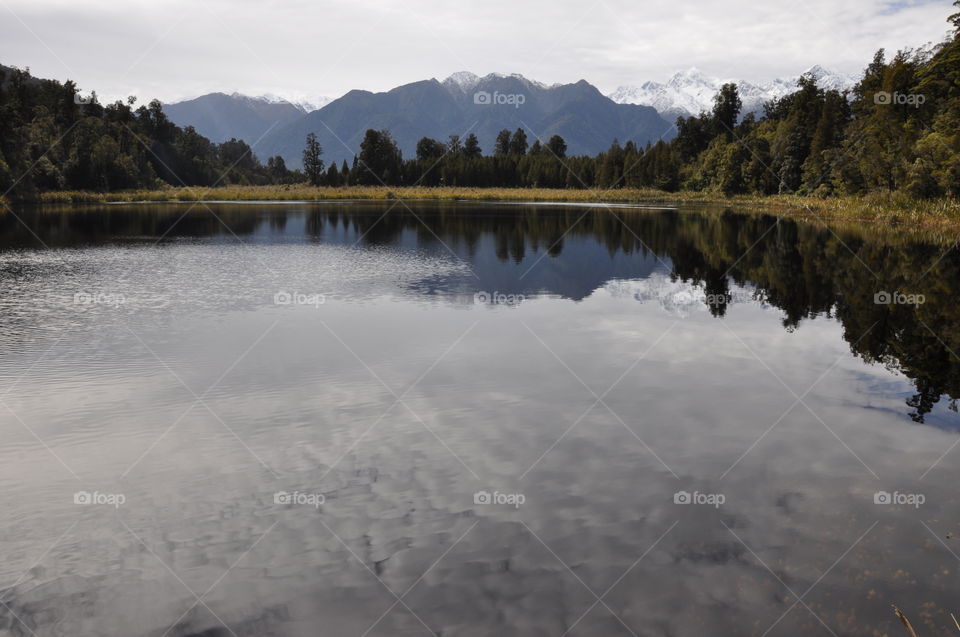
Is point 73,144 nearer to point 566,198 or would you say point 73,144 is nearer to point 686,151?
point 566,198

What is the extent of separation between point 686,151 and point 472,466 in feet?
509

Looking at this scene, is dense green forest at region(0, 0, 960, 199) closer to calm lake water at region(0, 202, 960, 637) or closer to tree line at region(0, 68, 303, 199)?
tree line at region(0, 68, 303, 199)

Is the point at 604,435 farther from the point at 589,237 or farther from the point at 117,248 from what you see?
the point at 589,237

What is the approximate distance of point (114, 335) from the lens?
58.9ft

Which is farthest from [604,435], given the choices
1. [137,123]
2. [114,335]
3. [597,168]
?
[137,123]

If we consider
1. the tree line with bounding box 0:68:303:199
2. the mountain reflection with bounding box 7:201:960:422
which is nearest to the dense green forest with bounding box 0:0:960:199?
the tree line with bounding box 0:68:303:199

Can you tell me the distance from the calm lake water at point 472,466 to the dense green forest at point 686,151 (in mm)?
49890

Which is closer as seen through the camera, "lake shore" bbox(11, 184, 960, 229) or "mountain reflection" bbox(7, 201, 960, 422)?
"mountain reflection" bbox(7, 201, 960, 422)

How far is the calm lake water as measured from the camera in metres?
7.11

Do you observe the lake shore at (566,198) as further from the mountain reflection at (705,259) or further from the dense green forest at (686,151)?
the mountain reflection at (705,259)

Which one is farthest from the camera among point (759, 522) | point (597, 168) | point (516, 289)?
point (597, 168)

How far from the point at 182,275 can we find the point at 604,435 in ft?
75.9

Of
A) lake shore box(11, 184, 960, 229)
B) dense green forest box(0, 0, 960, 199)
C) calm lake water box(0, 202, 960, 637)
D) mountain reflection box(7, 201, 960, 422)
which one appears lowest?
calm lake water box(0, 202, 960, 637)

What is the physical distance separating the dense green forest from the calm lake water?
49.9 metres
